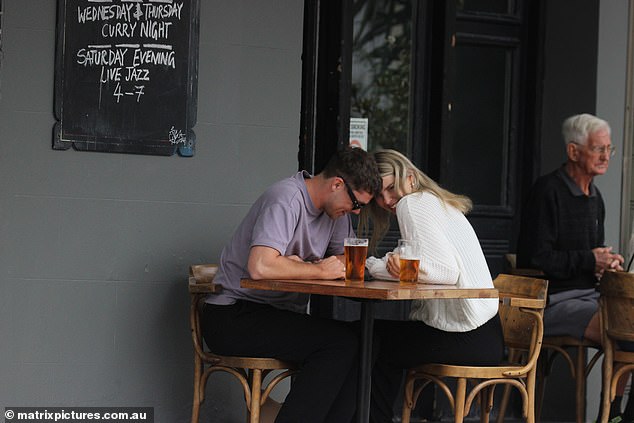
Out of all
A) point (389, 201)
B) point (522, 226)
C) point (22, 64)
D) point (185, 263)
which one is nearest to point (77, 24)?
point (22, 64)

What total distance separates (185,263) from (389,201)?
1.07 m

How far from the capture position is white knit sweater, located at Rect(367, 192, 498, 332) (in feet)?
12.4

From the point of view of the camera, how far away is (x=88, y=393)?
452cm

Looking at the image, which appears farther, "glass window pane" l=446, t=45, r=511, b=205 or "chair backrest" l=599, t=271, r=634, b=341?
"glass window pane" l=446, t=45, r=511, b=205

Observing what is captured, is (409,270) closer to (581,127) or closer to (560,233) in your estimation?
(560,233)

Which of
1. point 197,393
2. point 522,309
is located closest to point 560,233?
point 522,309

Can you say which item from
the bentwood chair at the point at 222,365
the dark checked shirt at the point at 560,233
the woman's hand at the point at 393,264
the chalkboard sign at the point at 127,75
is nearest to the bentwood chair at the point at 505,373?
the woman's hand at the point at 393,264

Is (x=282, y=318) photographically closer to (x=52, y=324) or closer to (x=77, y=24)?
(x=52, y=324)

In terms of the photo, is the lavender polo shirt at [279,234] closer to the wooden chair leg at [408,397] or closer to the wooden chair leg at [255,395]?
the wooden chair leg at [255,395]

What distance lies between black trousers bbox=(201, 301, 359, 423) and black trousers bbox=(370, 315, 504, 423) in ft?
0.69

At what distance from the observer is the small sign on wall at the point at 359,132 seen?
17.4ft

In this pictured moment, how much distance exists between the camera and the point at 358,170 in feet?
12.7

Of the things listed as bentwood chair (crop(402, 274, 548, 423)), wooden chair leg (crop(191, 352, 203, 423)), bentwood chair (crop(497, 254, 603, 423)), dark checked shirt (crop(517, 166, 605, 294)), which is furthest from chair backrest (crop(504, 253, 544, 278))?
wooden chair leg (crop(191, 352, 203, 423))

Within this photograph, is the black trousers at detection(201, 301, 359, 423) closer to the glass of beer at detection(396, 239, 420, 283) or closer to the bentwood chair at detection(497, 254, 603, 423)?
the glass of beer at detection(396, 239, 420, 283)
